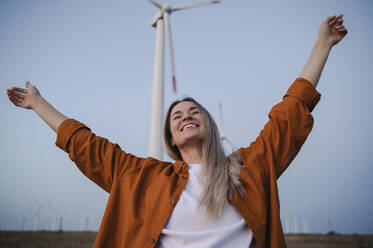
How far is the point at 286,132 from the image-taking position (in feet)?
9.27

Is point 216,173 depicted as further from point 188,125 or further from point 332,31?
point 332,31

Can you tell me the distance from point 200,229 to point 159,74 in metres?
15.6

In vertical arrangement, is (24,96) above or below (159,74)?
below

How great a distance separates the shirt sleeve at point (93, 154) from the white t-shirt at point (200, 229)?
0.79m

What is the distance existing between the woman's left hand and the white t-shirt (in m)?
2.26

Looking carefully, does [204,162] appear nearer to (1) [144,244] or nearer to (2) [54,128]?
(1) [144,244]

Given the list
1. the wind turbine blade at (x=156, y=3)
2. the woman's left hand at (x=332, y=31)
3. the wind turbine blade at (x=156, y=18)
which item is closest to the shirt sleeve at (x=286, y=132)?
the woman's left hand at (x=332, y=31)

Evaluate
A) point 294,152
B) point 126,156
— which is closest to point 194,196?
point 126,156

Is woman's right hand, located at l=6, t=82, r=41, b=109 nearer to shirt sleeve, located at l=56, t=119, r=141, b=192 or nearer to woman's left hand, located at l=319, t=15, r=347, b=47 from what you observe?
shirt sleeve, located at l=56, t=119, r=141, b=192

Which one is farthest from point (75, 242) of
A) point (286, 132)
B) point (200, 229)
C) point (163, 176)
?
point (286, 132)

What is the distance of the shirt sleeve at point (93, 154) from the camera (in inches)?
111

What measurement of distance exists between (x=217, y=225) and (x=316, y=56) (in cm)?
220

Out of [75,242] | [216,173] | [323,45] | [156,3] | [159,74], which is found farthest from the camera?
[75,242]

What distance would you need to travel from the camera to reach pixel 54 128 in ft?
10.1
